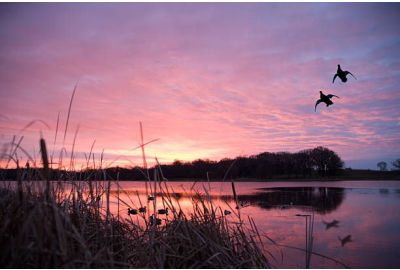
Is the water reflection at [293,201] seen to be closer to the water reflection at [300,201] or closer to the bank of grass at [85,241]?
the water reflection at [300,201]

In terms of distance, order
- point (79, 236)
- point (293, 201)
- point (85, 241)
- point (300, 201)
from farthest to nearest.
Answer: point (300, 201) → point (293, 201) → point (85, 241) → point (79, 236)

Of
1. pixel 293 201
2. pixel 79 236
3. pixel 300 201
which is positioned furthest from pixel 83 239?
pixel 300 201

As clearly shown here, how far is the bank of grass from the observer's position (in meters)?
2.00

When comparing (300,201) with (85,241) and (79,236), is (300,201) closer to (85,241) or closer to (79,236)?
(85,241)

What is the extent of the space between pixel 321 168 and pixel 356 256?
80.0m

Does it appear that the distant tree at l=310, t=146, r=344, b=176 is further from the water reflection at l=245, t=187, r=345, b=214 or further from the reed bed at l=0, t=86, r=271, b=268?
the reed bed at l=0, t=86, r=271, b=268

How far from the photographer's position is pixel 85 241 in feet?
9.04

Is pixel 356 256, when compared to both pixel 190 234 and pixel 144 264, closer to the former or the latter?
pixel 190 234

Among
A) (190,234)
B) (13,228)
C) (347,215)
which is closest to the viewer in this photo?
(13,228)

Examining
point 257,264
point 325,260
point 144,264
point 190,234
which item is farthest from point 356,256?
point 144,264

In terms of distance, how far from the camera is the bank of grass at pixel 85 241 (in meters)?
2.00

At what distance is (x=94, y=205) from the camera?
4109 millimetres

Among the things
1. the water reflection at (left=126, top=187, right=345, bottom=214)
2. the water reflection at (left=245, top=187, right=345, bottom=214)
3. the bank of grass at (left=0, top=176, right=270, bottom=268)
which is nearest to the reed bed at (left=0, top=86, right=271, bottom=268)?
the bank of grass at (left=0, top=176, right=270, bottom=268)

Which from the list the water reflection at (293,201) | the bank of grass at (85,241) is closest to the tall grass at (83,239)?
the bank of grass at (85,241)
